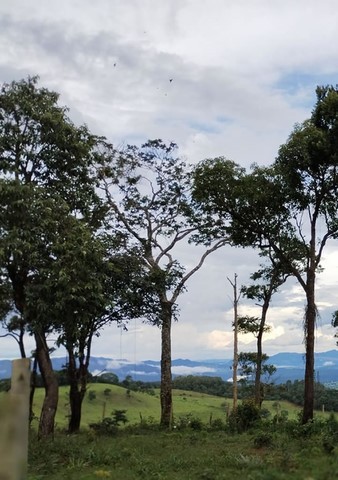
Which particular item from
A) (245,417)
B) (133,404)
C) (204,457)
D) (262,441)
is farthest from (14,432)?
(133,404)

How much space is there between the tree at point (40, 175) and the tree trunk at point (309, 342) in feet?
32.8

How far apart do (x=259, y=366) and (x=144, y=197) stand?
13.0m

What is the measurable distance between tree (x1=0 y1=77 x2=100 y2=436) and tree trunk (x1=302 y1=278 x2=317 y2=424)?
9984mm

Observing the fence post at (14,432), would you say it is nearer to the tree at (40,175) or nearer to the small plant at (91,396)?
the tree at (40,175)

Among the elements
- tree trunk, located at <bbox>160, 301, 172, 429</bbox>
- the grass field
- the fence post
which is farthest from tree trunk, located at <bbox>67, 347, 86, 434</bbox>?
the fence post

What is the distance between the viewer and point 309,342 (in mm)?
23484

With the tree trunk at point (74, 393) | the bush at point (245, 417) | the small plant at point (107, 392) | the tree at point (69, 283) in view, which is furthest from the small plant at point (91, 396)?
the tree at point (69, 283)

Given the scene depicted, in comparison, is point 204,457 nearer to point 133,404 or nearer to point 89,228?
point 89,228

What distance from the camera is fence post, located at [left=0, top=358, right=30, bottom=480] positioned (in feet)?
16.8

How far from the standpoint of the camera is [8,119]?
21.7 m

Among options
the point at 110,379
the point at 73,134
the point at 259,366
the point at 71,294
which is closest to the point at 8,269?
the point at 71,294

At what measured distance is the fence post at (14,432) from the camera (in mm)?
5105

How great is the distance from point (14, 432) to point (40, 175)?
17.9 m

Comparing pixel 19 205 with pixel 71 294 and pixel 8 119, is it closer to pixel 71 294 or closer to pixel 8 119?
pixel 71 294
